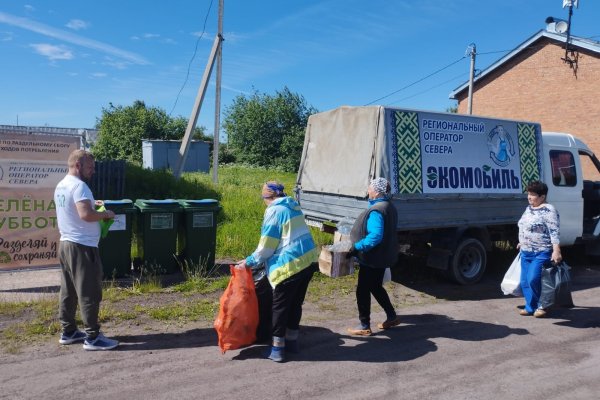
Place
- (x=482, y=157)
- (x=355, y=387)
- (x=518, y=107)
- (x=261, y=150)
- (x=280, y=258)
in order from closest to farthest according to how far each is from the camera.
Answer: (x=355, y=387) < (x=280, y=258) < (x=482, y=157) < (x=518, y=107) < (x=261, y=150)

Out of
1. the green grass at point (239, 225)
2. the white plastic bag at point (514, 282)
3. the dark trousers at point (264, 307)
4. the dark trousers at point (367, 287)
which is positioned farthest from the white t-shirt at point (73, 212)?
the white plastic bag at point (514, 282)

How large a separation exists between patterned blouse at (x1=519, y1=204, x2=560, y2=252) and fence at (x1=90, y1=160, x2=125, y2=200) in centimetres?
923

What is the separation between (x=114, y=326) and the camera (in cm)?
527

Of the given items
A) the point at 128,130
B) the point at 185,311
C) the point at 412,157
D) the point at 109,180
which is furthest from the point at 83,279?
the point at 128,130

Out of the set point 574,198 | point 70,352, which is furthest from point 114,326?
point 574,198

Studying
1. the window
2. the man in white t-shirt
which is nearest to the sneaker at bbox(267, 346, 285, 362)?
the man in white t-shirt

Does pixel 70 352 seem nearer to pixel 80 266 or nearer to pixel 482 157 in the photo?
pixel 80 266

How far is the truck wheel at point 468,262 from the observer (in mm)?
7347

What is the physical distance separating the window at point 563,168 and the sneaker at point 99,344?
722 centimetres

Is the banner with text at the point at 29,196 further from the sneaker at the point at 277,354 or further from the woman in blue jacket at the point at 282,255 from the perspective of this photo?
the sneaker at the point at 277,354

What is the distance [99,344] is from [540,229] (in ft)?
16.4

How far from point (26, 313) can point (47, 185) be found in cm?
203

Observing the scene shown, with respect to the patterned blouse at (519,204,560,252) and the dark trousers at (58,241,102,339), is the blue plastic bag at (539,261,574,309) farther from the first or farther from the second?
the dark trousers at (58,241,102,339)

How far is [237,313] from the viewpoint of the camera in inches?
175
